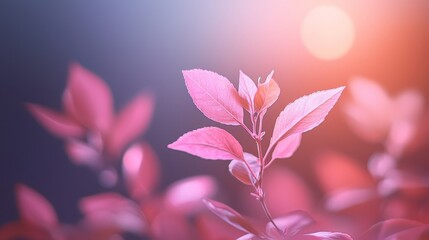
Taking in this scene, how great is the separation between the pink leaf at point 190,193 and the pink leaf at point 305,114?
20cm

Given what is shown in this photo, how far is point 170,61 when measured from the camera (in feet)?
2.55

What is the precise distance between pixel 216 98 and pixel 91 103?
216 mm

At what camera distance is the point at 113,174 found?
74cm

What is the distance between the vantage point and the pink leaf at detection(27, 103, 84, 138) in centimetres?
71

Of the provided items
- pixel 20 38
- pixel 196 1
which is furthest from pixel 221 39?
pixel 20 38

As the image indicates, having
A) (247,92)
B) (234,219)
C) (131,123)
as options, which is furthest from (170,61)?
(234,219)

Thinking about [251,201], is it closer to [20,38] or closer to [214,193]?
[214,193]

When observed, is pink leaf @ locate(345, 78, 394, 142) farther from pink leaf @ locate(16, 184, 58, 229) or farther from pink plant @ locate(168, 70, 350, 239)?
pink leaf @ locate(16, 184, 58, 229)

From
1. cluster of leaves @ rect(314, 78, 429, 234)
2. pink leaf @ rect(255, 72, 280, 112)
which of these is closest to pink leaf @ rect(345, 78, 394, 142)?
cluster of leaves @ rect(314, 78, 429, 234)

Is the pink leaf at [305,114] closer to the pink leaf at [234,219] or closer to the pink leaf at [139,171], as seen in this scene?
the pink leaf at [234,219]

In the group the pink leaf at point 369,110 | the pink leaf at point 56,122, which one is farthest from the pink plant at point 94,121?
the pink leaf at point 369,110

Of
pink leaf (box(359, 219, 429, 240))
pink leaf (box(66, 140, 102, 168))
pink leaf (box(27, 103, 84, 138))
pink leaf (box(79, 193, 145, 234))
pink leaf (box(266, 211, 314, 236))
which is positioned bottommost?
pink leaf (box(359, 219, 429, 240))

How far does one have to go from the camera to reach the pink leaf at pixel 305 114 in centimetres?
53

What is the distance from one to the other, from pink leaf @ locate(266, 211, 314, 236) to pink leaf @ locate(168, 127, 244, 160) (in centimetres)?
9
